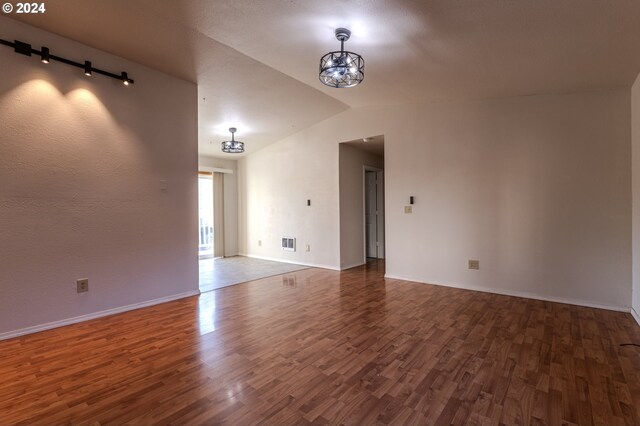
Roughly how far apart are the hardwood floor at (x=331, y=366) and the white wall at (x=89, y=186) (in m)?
0.43

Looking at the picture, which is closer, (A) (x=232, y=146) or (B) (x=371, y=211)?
(A) (x=232, y=146)

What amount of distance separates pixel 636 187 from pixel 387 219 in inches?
116

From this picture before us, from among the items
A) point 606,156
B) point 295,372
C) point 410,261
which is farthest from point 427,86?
point 295,372

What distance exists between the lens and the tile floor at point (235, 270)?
507 cm

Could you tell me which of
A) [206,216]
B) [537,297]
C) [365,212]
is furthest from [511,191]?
[206,216]

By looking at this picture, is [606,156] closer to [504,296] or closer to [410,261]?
[504,296]

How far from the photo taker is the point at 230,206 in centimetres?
800

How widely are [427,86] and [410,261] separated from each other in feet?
8.53

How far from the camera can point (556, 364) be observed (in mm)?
2316

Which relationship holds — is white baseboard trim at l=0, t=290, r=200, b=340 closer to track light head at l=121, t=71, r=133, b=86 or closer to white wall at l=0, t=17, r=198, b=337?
white wall at l=0, t=17, r=198, b=337

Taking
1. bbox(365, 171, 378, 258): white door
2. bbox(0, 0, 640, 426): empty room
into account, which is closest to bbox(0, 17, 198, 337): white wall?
bbox(0, 0, 640, 426): empty room

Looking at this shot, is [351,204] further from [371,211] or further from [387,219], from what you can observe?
[371,211]

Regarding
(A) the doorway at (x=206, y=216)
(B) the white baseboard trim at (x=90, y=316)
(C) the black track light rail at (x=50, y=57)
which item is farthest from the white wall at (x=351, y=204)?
(A) the doorway at (x=206, y=216)

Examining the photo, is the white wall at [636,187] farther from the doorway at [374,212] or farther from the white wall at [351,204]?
the doorway at [374,212]
